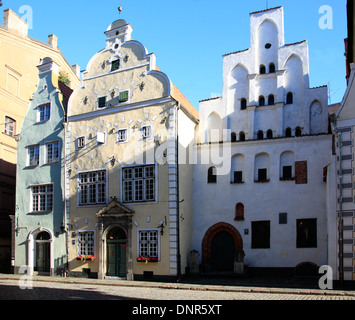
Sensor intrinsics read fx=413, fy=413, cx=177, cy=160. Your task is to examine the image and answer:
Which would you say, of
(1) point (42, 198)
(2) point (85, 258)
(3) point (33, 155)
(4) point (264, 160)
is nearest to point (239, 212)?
(4) point (264, 160)

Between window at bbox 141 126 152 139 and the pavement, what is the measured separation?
24.7ft

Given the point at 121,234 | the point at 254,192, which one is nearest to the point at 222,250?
the point at 254,192

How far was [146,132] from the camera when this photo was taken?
877 inches

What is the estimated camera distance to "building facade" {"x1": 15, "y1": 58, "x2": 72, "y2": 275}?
79.8 feet

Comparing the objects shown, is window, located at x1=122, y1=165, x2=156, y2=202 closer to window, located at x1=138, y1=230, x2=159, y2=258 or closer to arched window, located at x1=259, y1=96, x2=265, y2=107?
window, located at x1=138, y1=230, x2=159, y2=258

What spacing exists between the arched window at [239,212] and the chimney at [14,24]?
23.3 m

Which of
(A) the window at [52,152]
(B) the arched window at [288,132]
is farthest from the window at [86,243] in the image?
(B) the arched window at [288,132]

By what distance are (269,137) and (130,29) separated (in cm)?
1018

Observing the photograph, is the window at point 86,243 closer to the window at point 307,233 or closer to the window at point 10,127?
the window at point 307,233

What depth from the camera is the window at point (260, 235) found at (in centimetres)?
2141

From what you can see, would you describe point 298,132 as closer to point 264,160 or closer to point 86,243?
point 264,160

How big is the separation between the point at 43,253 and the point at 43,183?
4183mm

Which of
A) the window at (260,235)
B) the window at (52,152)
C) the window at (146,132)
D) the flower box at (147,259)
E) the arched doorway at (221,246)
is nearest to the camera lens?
the flower box at (147,259)
